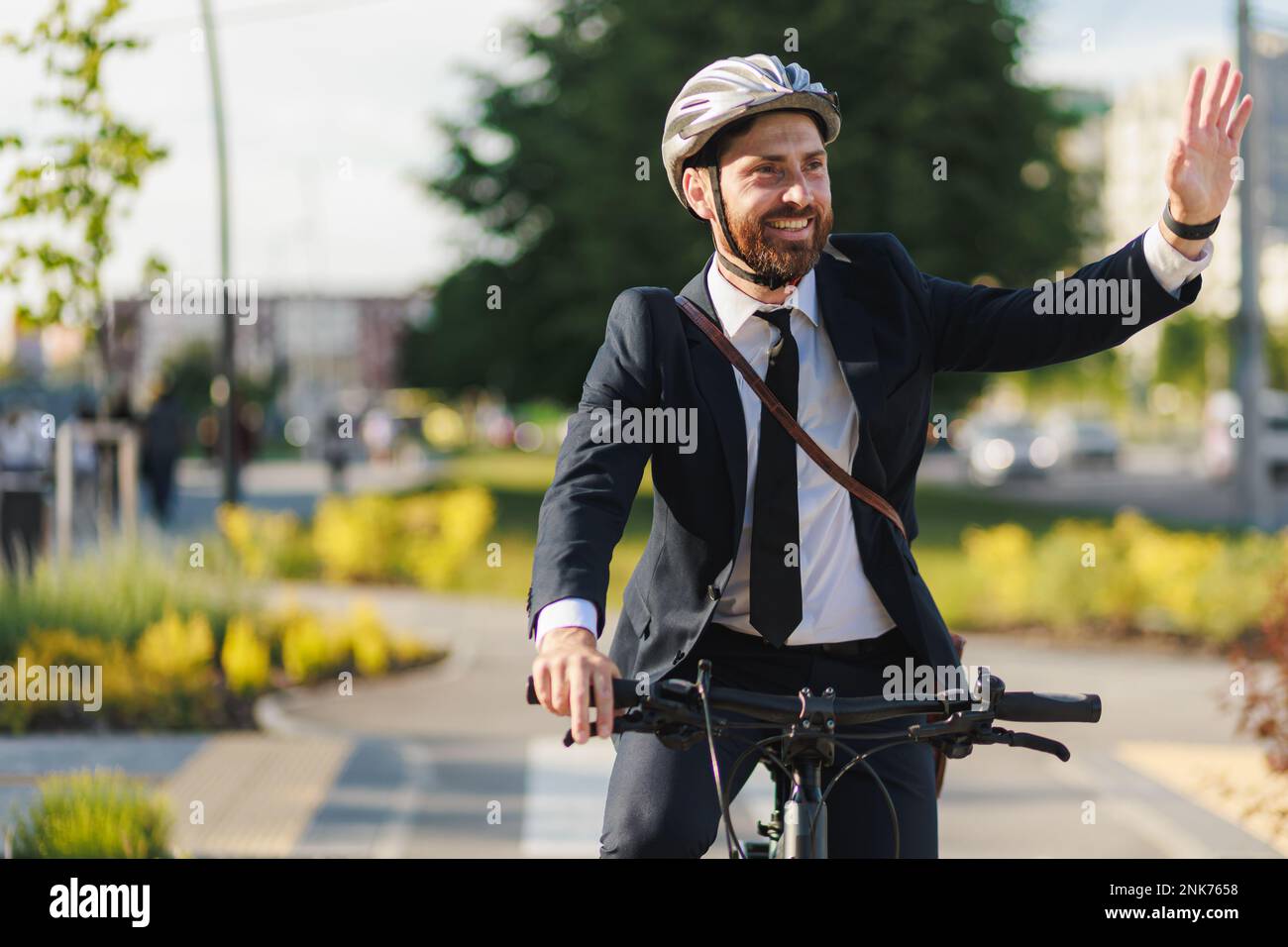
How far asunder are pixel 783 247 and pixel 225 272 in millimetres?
15875

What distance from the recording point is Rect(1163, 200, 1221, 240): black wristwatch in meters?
2.75

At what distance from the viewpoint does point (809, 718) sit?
2.49m

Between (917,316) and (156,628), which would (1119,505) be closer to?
(156,628)

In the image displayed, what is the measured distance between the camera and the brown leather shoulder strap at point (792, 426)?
2787 millimetres

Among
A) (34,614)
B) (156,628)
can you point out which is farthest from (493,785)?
(34,614)

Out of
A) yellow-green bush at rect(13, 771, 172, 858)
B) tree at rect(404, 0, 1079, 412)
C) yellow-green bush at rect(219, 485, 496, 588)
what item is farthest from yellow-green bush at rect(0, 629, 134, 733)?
tree at rect(404, 0, 1079, 412)

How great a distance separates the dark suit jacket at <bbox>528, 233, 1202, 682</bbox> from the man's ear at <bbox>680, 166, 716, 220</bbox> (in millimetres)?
145

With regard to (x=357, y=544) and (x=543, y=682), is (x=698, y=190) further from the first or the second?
(x=357, y=544)

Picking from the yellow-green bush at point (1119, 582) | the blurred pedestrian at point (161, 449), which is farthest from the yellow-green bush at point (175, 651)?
the blurred pedestrian at point (161, 449)

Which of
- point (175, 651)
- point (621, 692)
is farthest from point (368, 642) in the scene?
point (621, 692)

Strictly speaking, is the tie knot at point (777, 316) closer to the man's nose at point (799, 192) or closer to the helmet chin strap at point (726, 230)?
the helmet chin strap at point (726, 230)

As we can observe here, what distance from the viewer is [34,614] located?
1045 centimetres

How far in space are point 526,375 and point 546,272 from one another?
7.54 ft

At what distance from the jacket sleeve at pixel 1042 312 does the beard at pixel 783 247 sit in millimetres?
280
